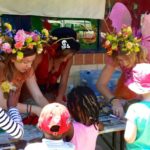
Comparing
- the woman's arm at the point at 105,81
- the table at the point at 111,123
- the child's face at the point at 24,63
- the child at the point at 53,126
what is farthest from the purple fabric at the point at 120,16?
the child at the point at 53,126

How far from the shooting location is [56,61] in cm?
341

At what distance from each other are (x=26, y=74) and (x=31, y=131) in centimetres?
44

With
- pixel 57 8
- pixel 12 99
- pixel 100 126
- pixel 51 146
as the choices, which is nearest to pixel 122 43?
pixel 100 126

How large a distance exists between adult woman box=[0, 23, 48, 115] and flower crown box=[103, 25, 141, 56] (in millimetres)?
617

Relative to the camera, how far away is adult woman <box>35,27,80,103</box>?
3273 mm

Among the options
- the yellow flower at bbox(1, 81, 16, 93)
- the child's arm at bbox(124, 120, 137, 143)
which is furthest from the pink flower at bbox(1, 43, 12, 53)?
the child's arm at bbox(124, 120, 137, 143)

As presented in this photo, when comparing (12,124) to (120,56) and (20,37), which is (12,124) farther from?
(120,56)

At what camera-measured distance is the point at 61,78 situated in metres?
3.61

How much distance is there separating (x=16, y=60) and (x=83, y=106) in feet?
2.07

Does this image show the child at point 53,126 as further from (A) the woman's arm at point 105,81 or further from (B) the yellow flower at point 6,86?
(A) the woman's arm at point 105,81

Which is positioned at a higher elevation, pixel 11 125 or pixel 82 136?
pixel 11 125

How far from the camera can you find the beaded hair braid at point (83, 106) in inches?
93.2

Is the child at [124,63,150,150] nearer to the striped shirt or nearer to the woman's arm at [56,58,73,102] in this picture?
the striped shirt

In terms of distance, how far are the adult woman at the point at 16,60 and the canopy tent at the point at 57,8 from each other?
149 centimetres
